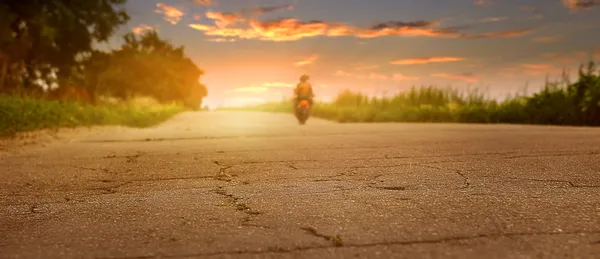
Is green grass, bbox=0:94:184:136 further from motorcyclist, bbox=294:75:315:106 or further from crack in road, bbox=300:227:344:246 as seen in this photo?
crack in road, bbox=300:227:344:246

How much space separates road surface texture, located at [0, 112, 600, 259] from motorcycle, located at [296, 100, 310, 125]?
10.8 metres

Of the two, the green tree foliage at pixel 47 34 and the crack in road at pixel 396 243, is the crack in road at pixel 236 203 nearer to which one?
the crack in road at pixel 396 243

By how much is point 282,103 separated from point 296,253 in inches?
1786

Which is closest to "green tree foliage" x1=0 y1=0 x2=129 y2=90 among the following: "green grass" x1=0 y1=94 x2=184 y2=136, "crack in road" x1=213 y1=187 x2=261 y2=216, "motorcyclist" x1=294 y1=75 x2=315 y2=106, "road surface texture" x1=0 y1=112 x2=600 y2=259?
"green grass" x1=0 y1=94 x2=184 y2=136

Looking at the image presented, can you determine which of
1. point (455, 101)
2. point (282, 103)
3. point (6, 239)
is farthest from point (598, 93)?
point (282, 103)

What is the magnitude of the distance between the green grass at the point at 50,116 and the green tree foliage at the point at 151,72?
37.8 feet

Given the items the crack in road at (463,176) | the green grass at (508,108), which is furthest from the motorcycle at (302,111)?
the crack in road at (463,176)

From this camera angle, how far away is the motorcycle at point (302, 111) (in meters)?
19.4

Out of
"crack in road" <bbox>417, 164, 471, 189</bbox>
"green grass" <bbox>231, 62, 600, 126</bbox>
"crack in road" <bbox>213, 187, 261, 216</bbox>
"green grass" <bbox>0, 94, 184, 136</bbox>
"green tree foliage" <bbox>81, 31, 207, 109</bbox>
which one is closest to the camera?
"crack in road" <bbox>213, 187, 261, 216</bbox>

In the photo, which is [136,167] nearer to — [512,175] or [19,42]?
[512,175]

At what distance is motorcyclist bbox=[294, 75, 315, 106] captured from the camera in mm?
19484

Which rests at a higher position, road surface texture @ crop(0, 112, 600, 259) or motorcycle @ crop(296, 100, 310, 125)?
motorcycle @ crop(296, 100, 310, 125)

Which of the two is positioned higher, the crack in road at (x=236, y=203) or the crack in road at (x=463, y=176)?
the crack in road at (x=463, y=176)

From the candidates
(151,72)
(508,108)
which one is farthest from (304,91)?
(151,72)
